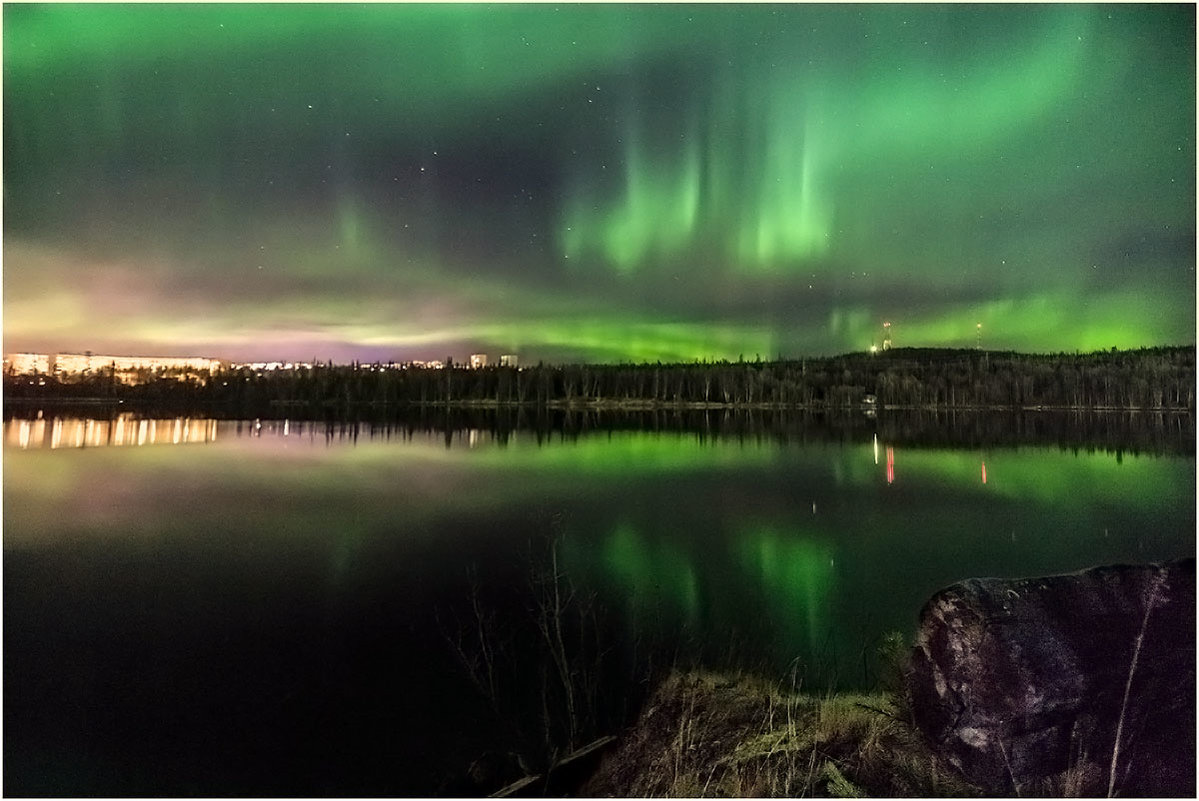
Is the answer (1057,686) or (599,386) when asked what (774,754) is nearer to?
(1057,686)

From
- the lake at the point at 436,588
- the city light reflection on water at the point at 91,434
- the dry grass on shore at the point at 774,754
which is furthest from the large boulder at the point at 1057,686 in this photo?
the city light reflection on water at the point at 91,434

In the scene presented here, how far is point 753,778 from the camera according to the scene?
162 inches

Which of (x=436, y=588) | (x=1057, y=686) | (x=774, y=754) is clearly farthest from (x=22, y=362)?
(x=1057, y=686)

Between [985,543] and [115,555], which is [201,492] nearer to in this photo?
[115,555]

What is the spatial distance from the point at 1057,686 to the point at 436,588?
308 inches

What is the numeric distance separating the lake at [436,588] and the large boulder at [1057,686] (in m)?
2.23

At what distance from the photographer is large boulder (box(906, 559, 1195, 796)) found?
400cm

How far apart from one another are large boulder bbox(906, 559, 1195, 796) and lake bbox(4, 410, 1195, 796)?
2.23m

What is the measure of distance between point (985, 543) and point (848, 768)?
38.2 ft

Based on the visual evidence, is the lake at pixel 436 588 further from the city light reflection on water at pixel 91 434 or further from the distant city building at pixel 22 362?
the city light reflection on water at pixel 91 434

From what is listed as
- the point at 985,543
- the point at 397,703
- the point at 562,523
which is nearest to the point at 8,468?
the point at 562,523

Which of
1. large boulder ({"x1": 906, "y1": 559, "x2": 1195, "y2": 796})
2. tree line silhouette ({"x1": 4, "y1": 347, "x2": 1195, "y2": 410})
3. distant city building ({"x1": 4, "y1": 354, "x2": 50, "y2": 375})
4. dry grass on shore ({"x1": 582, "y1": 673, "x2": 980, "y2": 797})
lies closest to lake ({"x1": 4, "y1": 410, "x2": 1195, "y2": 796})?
dry grass on shore ({"x1": 582, "y1": 673, "x2": 980, "y2": 797})

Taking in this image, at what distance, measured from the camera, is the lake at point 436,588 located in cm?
573

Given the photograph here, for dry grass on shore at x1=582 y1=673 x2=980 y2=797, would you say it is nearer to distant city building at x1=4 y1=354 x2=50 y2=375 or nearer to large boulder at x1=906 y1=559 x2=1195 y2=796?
large boulder at x1=906 y1=559 x2=1195 y2=796
